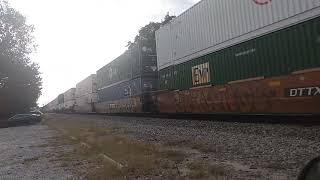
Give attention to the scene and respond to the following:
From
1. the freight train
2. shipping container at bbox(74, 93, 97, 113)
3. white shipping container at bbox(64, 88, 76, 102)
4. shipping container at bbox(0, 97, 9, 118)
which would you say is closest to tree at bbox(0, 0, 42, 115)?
shipping container at bbox(0, 97, 9, 118)

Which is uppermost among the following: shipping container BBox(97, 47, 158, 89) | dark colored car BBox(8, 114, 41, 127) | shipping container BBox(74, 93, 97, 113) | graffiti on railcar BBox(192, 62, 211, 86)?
shipping container BBox(97, 47, 158, 89)

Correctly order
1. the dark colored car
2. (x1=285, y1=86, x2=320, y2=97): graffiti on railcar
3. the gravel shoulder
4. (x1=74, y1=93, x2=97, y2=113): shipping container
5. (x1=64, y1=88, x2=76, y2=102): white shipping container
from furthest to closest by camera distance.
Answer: (x1=64, y1=88, x2=76, y2=102): white shipping container < (x1=74, y1=93, x2=97, y2=113): shipping container < the dark colored car < (x1=285, y1=86, x2=320, y2=97): graffiti on railcar < the gravel shoulder

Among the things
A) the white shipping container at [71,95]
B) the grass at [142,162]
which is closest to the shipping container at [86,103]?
the white shipping container at [71,95]

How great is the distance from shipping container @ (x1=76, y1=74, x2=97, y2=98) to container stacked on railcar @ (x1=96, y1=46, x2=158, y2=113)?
8635 mm

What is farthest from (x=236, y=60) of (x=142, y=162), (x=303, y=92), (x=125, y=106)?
(x=125, y=106)

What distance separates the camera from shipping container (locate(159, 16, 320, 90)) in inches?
512

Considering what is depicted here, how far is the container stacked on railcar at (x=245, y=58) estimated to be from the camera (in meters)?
13.1

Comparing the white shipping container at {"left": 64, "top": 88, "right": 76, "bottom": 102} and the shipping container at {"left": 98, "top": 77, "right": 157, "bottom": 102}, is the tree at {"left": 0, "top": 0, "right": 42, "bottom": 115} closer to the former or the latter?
the shipping container at {"left": 98, "top": 77, "right": 157, "bottom": 102}

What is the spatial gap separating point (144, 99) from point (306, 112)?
60.0 feet

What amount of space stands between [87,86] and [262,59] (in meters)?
46.7

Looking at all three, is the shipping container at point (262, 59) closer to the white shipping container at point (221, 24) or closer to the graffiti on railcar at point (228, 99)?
the white shipping container at point (221, 24)

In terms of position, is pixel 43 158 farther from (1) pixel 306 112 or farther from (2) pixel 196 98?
(2) pixel 196 98

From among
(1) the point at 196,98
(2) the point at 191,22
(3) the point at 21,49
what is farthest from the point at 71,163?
(3) the point at 21,49

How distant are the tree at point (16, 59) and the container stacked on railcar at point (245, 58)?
28002mm
